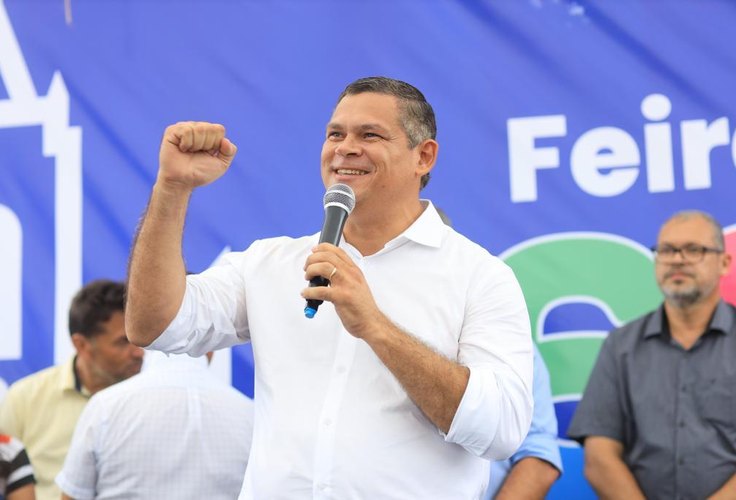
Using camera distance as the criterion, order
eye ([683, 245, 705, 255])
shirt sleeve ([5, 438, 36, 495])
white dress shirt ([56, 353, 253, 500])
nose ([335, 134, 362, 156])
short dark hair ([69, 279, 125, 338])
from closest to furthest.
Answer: nose ([335, 134, 362, 156]) → white dress shirt ([56, 353, 253, 500]) → shirt sleeve ([5, 438, 36, 495]) → eye ([683, 245, 705, 255]) → short dark hair ([69, 279, 125, 338])

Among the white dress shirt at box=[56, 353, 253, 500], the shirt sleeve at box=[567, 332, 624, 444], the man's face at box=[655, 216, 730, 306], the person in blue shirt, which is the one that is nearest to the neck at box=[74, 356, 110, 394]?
the white dress shirt at box=[56, 353, 253, 500]

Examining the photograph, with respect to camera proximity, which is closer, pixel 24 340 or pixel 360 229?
pixel 360 229

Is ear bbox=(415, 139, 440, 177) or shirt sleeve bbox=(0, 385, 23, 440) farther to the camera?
shirt sleeve bbox=(0, 385, 23, 440)

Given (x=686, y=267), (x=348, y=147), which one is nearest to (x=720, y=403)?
(x=686, y=267)

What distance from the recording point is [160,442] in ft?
10.4

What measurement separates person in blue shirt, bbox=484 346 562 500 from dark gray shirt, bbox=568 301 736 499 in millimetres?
227

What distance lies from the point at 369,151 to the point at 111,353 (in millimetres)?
2178

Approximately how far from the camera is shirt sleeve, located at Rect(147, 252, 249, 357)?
7.02 ft

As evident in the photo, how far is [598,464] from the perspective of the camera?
3656 millimetres

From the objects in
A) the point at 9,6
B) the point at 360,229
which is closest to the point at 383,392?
the point at 360,229

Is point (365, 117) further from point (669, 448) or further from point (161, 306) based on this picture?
point (669, 448)

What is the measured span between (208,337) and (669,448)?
1.96 meters

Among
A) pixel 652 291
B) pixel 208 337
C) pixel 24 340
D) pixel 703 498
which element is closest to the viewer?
pixel 208 337

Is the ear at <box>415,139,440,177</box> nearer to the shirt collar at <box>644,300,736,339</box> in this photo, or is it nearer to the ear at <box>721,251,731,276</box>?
the shirt collar at <box>644,300,736,339</box>
